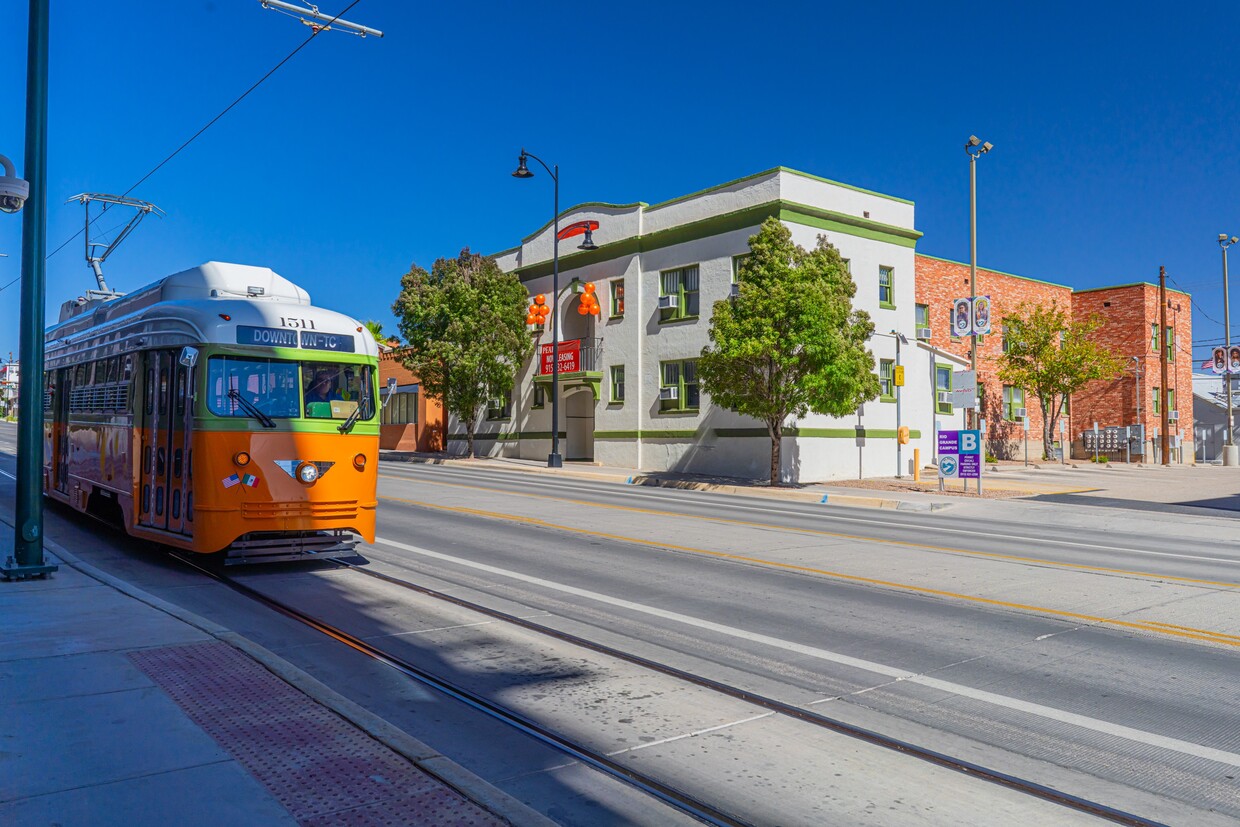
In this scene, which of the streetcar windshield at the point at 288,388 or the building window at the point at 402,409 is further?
the building window at the point at 402,409

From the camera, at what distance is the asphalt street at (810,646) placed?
4965mm

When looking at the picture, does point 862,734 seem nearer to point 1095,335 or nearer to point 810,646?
point 810,646

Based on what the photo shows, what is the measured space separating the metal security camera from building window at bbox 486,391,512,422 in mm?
30563

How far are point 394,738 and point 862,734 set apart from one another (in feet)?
8.91

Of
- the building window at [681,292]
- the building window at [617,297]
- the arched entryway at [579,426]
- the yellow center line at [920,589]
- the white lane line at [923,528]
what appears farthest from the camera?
the arched entryway at [579,426]

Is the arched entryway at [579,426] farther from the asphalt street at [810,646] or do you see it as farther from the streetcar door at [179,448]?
the streetcar door at [179,448]

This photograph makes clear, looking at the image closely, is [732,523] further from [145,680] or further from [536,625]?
[145,680]

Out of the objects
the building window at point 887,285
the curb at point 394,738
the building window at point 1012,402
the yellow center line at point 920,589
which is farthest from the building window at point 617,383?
the curb at point 394,738

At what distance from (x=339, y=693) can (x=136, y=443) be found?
6.60 metres

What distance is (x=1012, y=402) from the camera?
4312 cm

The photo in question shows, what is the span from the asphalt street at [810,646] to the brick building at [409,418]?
107ft

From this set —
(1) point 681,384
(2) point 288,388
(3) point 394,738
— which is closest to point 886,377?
(1) point 681,384

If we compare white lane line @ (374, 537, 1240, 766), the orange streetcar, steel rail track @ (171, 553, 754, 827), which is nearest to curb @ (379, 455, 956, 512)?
white lane line @ (374, 537, 1240, 766)

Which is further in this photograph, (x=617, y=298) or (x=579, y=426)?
(x=579, y=426)
